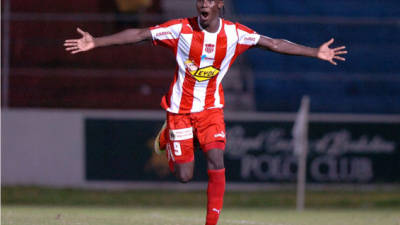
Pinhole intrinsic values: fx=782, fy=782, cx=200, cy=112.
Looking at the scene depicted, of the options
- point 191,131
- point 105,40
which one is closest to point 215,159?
point 191,131

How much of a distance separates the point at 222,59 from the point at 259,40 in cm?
41

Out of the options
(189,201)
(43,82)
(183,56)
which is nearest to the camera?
(183,56)

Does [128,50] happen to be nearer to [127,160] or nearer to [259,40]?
[127,160]

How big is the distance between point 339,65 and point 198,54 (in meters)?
10.9

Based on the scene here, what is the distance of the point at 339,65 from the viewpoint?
1791cm

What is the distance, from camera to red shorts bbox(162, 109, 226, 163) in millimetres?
7617

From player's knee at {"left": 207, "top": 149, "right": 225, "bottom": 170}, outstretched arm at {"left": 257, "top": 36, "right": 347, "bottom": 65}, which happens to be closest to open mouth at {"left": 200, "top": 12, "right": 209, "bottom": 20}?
outstretched arm at {"left": 257, "top": 36, "right": 347, "bottom": 65}

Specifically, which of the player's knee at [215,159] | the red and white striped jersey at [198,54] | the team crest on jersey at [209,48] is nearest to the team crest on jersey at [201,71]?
the red and white striped jersey at [198,54]

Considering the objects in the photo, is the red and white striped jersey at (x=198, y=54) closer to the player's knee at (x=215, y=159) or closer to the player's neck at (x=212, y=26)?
the player's neck at (x=212, y=26)

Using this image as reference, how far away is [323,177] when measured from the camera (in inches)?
622

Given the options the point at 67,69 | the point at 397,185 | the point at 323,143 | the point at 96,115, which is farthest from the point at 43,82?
the point at 397,185

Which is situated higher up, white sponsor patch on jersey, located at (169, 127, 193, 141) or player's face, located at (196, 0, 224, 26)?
player's face, located at (196, 0, 224, 26)

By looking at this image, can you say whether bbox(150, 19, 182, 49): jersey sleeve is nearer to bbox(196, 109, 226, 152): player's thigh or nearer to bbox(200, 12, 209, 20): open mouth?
bbox(200, 12, 209, 20): open mouth

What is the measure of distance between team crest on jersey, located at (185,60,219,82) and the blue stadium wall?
29.9ft
